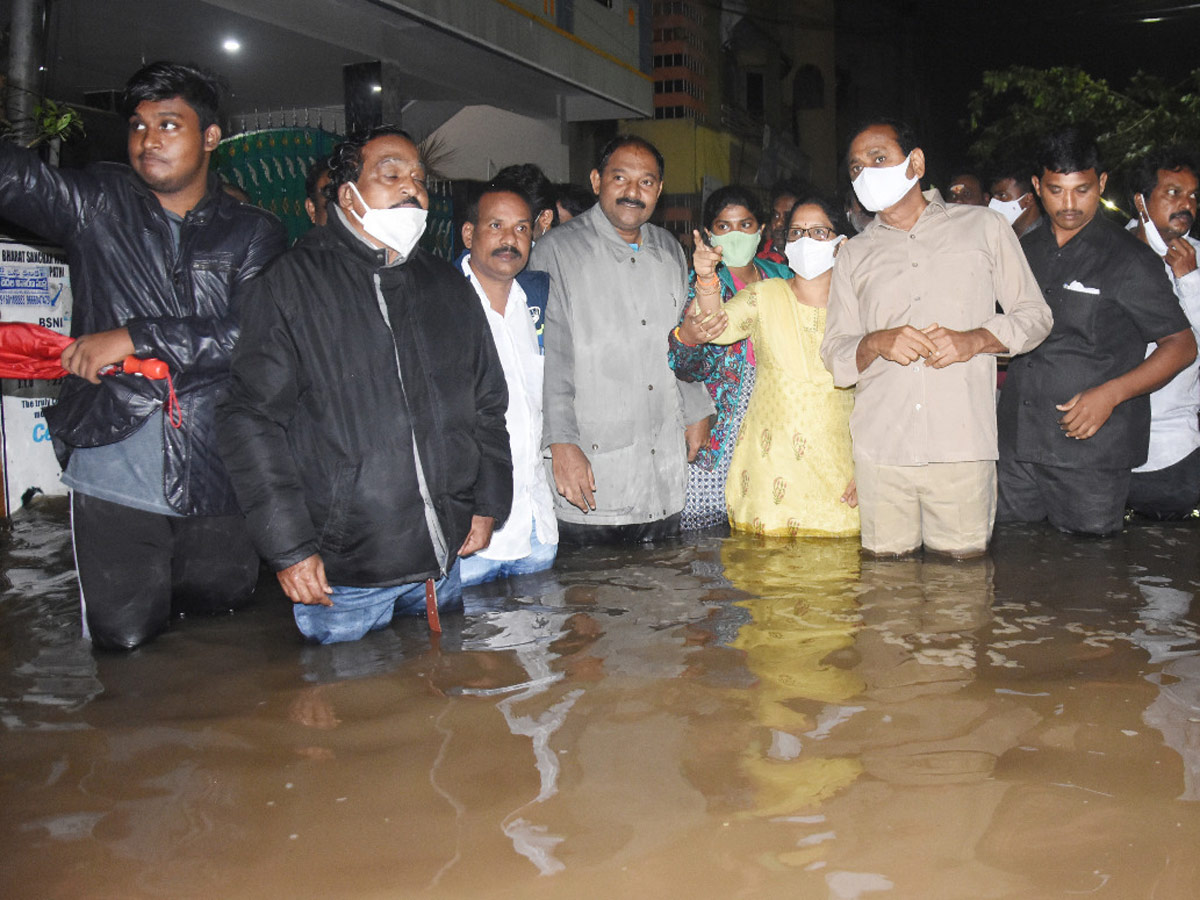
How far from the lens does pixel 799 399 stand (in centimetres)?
561

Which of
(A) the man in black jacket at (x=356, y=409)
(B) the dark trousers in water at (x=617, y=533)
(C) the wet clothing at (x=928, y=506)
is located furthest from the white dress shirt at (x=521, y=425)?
(C) the wet clothing at (x=928, y=506)

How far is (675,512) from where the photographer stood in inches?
231

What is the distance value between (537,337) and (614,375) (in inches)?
16.6

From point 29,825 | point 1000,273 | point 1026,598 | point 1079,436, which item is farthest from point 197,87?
point 1079,436

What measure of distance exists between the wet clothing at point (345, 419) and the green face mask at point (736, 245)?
2013mm

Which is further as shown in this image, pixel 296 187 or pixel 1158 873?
pixel 296 187

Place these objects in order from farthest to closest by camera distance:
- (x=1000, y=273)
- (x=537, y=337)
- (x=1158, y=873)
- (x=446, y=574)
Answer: (x=537, y=337)
(x=1000, y=273)
(x=446, y=574)
(x=1158, y=873)

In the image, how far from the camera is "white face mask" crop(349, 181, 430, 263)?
4109 millimetres

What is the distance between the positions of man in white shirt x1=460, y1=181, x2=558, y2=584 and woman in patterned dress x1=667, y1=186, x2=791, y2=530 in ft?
2.49

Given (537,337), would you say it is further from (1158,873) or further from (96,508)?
(1158,873)

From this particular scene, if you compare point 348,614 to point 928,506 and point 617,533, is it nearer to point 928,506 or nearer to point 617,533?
point 617,533

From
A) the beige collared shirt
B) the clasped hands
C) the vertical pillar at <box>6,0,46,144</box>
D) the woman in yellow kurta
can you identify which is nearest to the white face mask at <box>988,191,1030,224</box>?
the woman in yellow kurta

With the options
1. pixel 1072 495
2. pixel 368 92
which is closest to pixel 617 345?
pixel 1072 495

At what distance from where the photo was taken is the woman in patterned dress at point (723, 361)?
564 cm
